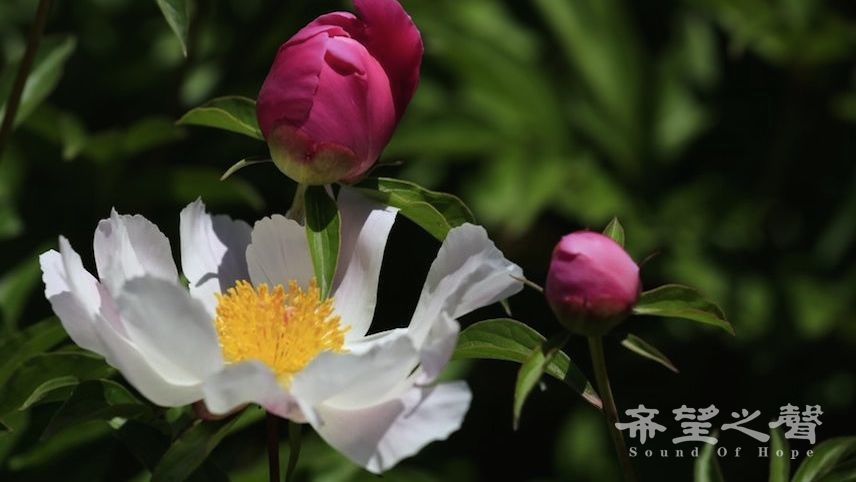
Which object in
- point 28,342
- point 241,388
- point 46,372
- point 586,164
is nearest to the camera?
→ point 241,388

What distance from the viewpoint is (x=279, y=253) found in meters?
1.28

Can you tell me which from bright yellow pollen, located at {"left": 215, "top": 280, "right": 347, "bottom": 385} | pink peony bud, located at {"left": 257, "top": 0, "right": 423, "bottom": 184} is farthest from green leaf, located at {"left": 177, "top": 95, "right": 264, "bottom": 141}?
bright yellow pollen, located at {"left": 215, "top": 280, "right": 347, "bottom": 385}

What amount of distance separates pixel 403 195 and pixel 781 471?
1.33 feet

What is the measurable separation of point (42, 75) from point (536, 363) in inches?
34.9

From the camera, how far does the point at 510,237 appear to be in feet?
7.25

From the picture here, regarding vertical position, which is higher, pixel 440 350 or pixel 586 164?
pixel 440 350

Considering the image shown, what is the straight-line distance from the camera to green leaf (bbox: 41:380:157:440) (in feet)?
3.60

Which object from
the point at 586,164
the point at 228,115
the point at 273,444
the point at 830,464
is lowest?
the point at 586,164

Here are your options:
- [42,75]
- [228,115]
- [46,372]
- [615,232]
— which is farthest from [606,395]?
[42,75]

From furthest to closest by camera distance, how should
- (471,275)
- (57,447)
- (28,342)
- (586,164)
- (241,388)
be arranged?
(586,164)
(57,447)
(28,342)
(471,275)
(241,388)

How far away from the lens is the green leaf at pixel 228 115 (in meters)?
1.20

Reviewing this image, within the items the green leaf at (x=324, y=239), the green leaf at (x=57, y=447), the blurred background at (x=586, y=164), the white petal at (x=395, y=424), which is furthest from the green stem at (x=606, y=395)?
the blurred background at (x=586, y=164)

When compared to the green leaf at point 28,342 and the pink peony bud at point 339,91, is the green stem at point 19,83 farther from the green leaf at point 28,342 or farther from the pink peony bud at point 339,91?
the pink peony bud at point 339,91

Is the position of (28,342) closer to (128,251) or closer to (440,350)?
(128,251)
